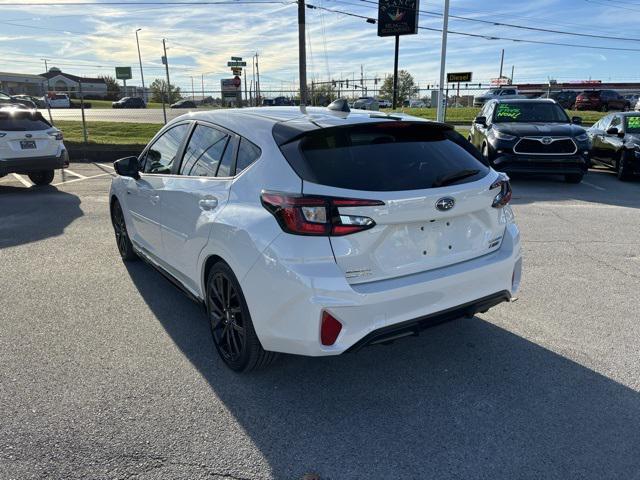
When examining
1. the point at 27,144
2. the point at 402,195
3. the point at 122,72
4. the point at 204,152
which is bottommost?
the point at 27,144

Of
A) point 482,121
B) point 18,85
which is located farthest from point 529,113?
point 18,85

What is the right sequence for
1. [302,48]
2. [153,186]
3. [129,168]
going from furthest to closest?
[302,48] < [129,168] < [153,186]

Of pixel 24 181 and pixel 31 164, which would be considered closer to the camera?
pixel 31 164

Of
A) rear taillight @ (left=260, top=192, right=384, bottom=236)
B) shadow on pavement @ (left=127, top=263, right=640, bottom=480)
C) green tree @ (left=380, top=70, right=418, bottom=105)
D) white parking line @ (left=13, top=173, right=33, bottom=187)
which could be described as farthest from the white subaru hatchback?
green tree @ (left=380, top=70, right=418, bottom=105)

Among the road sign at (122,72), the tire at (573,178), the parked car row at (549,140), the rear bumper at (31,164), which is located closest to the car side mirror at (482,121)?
the parked car row at (549,140)

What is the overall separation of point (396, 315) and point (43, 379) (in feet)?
7.66

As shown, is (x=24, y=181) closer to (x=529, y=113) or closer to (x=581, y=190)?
(x=529, y=113)

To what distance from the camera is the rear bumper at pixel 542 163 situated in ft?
33.1

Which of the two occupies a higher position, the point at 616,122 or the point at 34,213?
the point at 616,122

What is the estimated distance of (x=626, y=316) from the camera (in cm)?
416

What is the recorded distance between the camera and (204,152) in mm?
3762

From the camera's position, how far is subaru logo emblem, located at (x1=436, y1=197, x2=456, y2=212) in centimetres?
290

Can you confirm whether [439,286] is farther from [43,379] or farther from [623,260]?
[623,260]

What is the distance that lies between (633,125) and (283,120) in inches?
430
